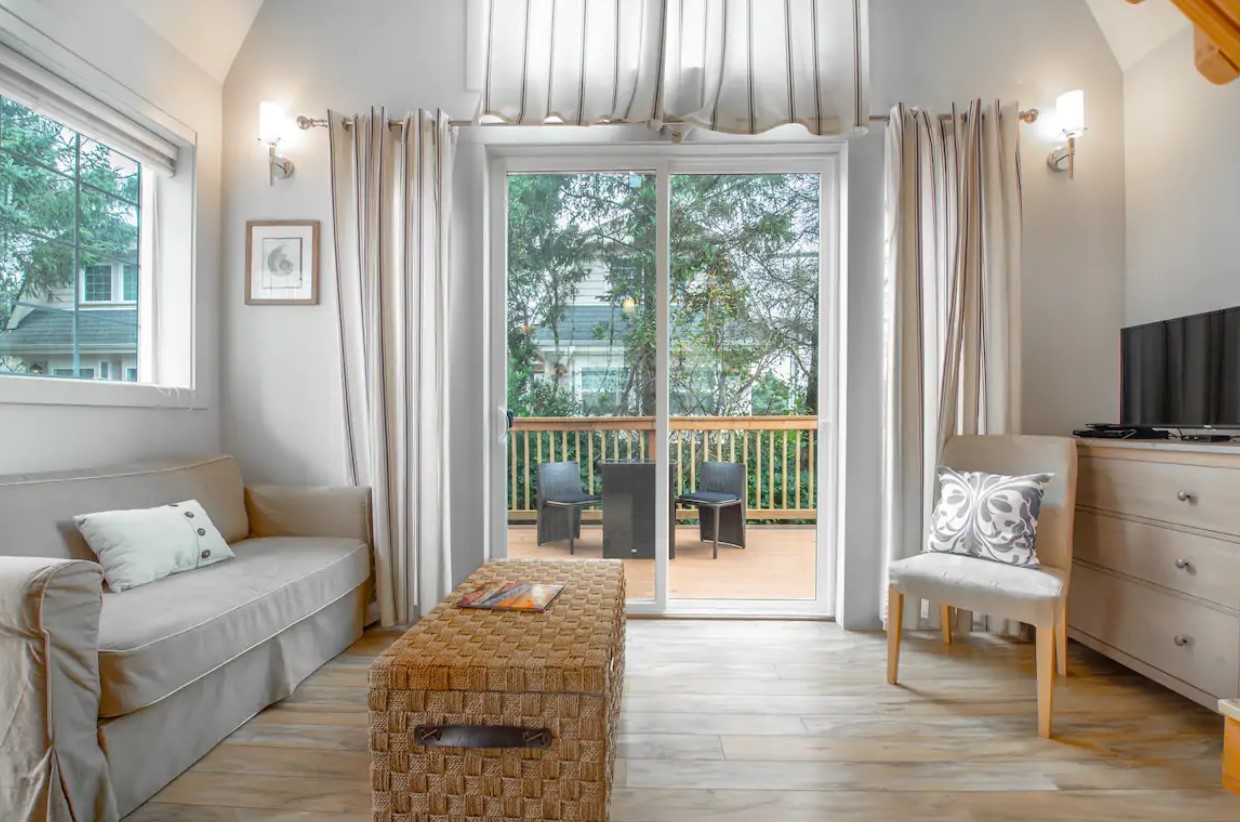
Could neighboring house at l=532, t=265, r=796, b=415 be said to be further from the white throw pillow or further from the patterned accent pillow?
the white throw pillow

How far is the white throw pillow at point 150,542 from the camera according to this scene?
187 cm

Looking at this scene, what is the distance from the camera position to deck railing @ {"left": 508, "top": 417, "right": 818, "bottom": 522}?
2996 millimetres

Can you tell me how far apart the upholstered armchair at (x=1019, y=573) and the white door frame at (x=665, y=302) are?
580mm

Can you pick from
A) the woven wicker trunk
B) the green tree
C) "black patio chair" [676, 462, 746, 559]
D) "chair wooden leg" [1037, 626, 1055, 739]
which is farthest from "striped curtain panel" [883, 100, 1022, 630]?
the green tree

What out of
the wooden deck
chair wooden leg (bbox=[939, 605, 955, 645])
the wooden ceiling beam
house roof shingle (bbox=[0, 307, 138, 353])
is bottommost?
chair wooden leg (bbox=[939, 605, 955, 645])

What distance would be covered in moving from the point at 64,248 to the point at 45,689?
1749 mm

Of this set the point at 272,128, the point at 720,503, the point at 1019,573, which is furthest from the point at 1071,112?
the point at 272,128

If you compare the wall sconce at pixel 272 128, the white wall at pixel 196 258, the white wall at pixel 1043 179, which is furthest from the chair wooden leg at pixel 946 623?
the wall sconce at pixel 272 128

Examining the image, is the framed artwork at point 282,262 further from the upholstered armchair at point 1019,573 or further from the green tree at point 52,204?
the upholstered armchair at point 1019,573

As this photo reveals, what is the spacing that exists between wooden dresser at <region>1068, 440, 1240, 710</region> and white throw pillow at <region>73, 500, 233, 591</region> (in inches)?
122

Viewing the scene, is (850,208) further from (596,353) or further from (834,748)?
(834,748)

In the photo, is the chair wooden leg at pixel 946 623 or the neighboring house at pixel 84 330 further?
the chair wooden leg at pixel 946 623

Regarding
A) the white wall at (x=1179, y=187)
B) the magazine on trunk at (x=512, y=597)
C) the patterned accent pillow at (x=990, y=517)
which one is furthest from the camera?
the white wall at (x=1179, y=187)

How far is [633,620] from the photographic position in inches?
115
